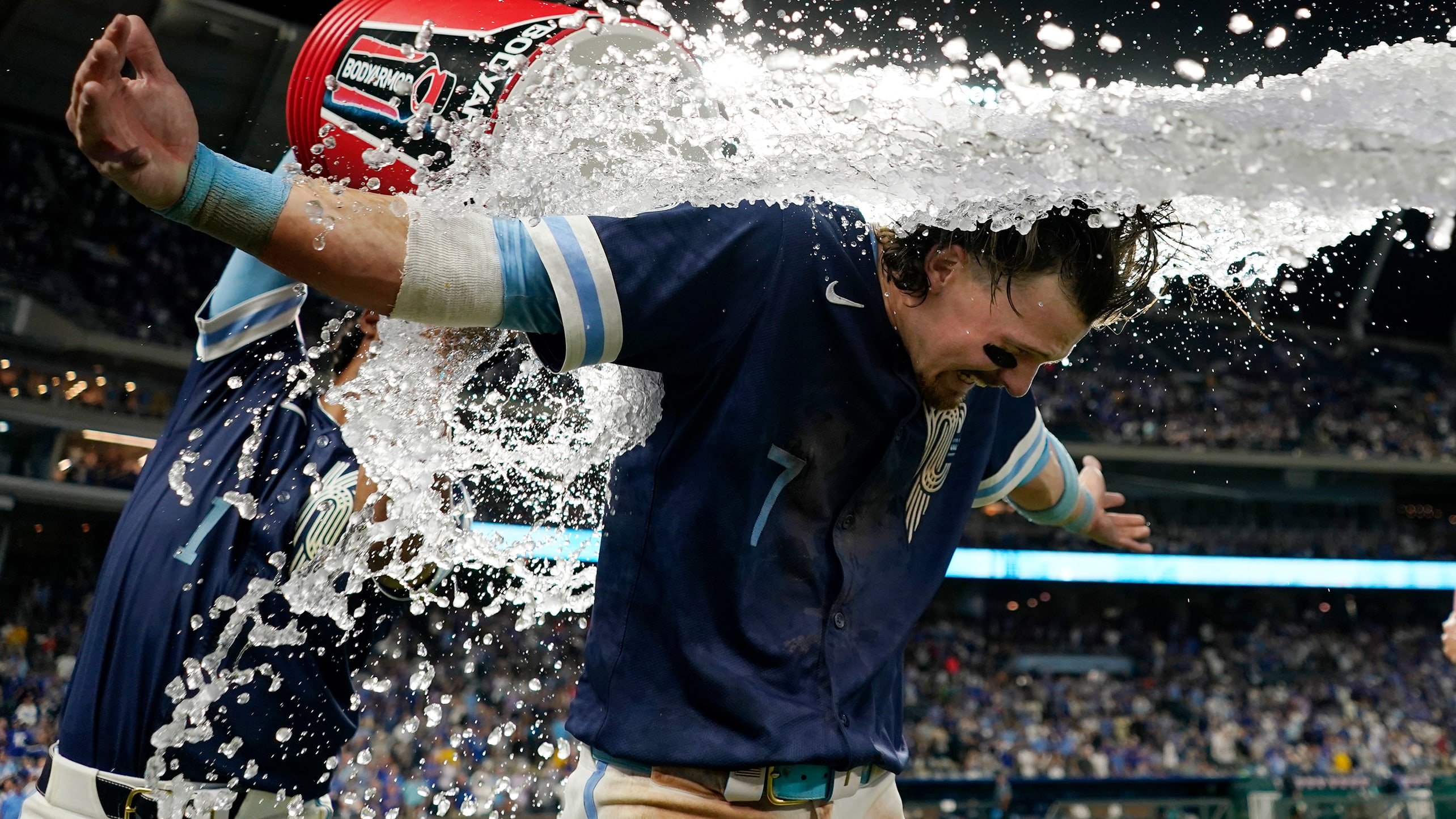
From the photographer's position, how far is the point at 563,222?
1505 millimetres

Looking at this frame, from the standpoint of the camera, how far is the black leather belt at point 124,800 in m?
2.25

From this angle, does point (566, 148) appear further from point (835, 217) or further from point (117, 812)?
point (117, 812)

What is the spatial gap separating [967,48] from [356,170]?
10.1 meters

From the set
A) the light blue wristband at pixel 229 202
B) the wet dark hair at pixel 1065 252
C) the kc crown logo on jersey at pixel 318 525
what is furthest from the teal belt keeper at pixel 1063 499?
the light blue wristband at pixel 229 202

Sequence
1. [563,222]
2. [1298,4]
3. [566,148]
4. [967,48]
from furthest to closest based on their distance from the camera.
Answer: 1. [967,48]
2. [1298,4]
3. [566,148]
4. [563,222]

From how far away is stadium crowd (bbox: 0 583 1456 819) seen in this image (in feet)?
42.1

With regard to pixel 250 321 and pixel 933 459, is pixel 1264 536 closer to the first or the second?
pixel 933 459

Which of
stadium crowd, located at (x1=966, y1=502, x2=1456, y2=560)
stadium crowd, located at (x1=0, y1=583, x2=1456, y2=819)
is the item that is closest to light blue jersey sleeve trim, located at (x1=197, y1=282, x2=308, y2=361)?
stadium crowd, located at (x1=0, y1=583, x2=1456, y2=819)

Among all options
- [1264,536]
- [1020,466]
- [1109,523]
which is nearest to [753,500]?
[1020,466]

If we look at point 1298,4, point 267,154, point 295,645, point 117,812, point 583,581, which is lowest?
point 117,812

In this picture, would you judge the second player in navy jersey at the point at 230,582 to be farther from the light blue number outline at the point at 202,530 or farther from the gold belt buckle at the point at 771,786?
the gold belt buckle at the point at 771,786

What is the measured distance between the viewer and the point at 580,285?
146 centimetres

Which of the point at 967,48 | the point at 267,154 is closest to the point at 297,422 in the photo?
the point at 967,48

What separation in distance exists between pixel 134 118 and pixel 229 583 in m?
1.34
